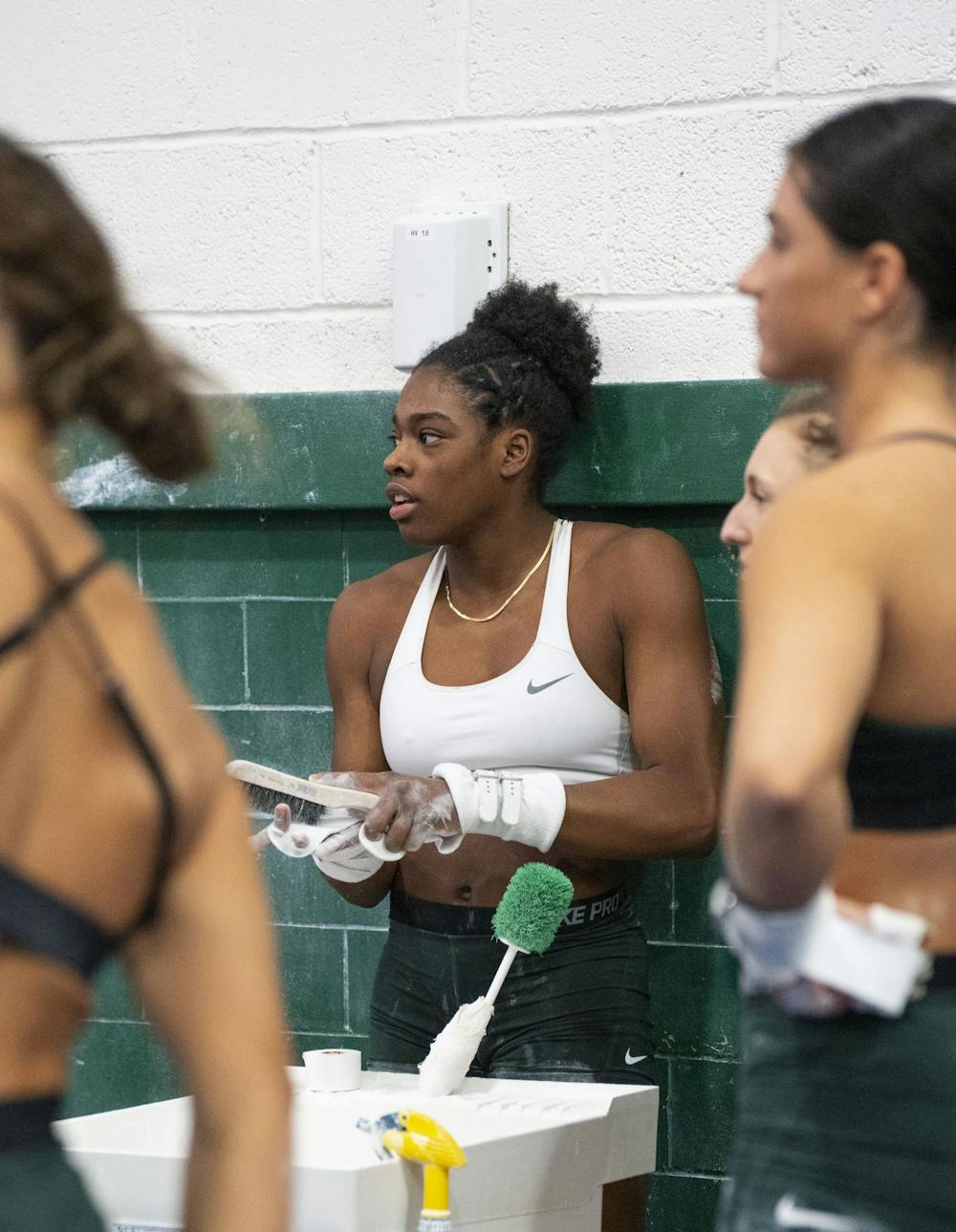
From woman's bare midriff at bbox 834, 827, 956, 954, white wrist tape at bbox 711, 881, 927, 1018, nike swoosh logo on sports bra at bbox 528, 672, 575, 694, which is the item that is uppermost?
nike swoosh logo on sports bra at bbox 528, 672, 575, 694

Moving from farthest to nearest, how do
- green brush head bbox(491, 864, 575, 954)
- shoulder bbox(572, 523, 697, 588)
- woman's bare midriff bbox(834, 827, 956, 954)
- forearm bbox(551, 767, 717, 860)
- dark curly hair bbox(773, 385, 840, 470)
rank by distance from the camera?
1. shoulder bbox(572, 523, 697, 588)
2. forearm bbox(551, 767, 717, 860)
3. green brush head bbox(491, 864, 575, 954)
4. dark curly hair bbox(773, 385, 840, 470)
5. woman's bare midriff bbox(834, 827, 956, 954)

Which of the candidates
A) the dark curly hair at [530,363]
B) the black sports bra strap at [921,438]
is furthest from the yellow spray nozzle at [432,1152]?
the dark curly hair at [530,363]

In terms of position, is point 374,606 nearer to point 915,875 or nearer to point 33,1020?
point 915,875

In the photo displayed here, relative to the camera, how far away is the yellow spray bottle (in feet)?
6.15

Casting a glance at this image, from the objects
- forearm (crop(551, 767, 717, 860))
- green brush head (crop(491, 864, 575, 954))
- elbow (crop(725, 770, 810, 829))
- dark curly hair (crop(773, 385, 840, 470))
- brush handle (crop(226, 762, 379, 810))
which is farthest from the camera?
forearm (crop(551, 767, 717, 860))

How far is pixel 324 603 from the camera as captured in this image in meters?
3.12

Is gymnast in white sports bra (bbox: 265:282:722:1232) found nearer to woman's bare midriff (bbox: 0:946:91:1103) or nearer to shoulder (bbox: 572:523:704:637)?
shoulder (bbox: 572:523:704:637)

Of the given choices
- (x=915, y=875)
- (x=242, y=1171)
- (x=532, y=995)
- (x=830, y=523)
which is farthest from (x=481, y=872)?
(x=242, y=1171)

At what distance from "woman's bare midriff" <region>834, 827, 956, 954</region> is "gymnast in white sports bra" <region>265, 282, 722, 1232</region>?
1177mm

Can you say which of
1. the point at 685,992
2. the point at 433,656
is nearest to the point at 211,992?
the point at 433,656

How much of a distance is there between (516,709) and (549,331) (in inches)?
23.7

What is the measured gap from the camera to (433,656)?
277cm

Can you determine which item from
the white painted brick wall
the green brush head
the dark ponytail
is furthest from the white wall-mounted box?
the dark ponytail

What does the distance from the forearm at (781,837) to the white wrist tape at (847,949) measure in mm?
18
